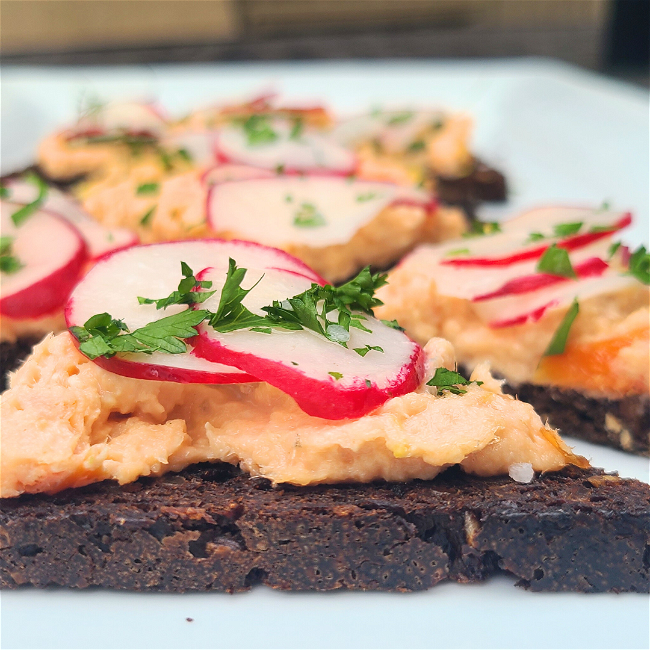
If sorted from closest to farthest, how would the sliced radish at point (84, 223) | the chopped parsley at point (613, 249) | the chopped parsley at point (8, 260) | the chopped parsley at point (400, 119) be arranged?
the chopped parsley at point (613, 249)
the chopped parsley at point (8, 260)
the sliced radish at point (84, 223)
the chopped parsley at point (400, 119)

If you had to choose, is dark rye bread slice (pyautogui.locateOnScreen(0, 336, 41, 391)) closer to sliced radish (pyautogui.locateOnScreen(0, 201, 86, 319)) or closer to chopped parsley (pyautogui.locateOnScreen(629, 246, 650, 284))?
sliced radish (pyautogui.locateOnScreen(0, 201, 86, 319))

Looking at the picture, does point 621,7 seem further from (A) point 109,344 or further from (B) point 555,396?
(A) point 109,344

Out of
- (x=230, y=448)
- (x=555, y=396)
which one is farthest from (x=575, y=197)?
(x=230, y=448)

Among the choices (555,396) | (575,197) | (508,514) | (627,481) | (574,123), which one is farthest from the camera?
(574,123)

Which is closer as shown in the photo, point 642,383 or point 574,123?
point 642,383

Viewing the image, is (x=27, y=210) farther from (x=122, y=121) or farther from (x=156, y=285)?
(x=122, y=121)

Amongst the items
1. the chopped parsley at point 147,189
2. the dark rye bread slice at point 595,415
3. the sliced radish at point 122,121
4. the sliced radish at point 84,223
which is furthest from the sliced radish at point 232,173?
the dark rye bread slice at point 595,415

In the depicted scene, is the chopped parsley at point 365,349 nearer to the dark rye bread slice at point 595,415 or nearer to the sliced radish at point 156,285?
the sliced radish at point 156,285

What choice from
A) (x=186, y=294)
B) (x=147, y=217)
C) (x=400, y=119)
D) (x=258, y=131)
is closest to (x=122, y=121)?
(x=258, y=131)
